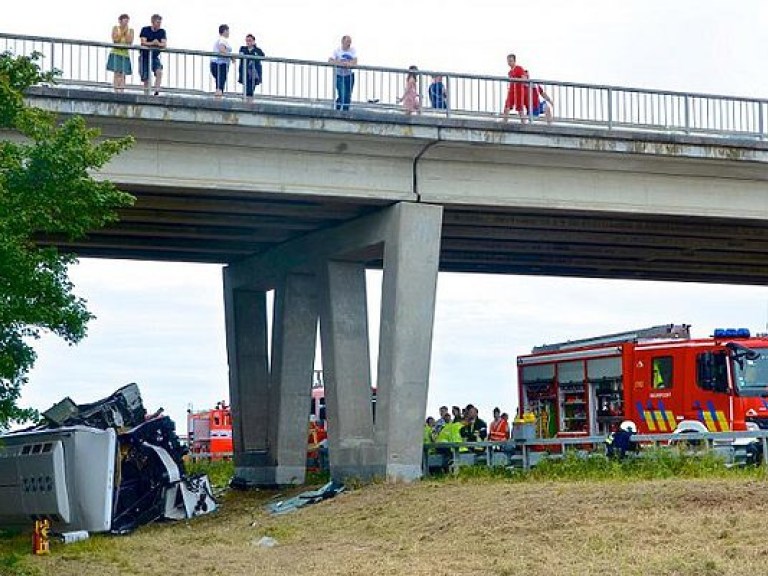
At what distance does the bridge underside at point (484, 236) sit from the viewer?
110 feet

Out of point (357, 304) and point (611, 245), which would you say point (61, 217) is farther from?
point (611, 245)

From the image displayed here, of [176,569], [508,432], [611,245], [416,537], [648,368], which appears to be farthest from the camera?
[611,245]

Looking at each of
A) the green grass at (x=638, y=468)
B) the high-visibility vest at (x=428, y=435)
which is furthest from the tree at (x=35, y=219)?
the high-visibility vest at (x=428, y=435)

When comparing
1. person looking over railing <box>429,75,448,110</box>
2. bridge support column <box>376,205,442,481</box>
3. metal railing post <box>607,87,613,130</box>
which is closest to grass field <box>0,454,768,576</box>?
bridge support column <box>376,205,442,481</box>

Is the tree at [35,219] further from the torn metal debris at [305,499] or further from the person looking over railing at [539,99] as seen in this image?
the person looking over railing at [539,99]

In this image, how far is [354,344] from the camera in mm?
34625

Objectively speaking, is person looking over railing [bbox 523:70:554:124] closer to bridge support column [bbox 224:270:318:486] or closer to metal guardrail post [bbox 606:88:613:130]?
metal guardrail post [bbox 606:88:613:130]

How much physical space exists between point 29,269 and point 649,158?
1647cm

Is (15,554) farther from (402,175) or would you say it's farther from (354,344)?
(402,175)

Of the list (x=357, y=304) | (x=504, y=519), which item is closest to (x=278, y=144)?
(x=357, y=304)

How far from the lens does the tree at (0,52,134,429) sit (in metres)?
20.6

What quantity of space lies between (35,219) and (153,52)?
9.73 meters

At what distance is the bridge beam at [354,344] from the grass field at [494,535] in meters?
2.22

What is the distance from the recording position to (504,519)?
949 inches
